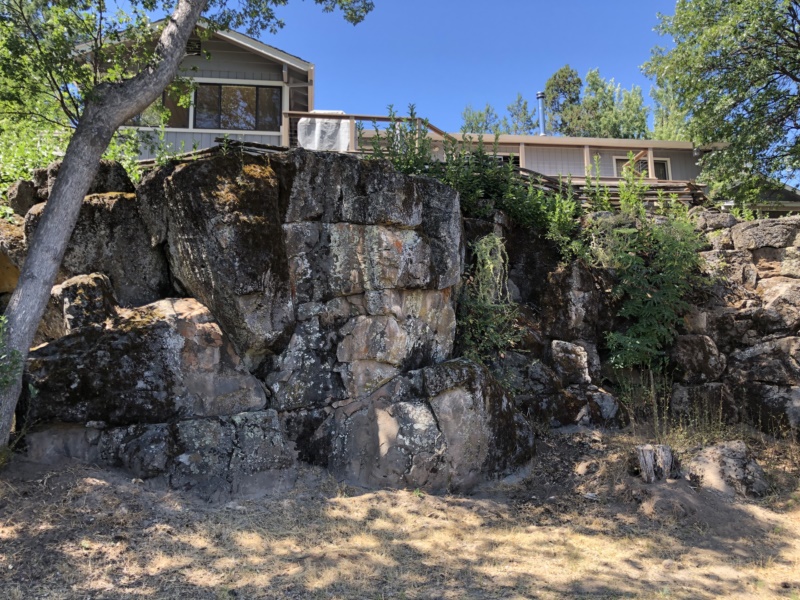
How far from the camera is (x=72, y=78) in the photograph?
7.05 meters

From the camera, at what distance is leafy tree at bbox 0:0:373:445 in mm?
5426

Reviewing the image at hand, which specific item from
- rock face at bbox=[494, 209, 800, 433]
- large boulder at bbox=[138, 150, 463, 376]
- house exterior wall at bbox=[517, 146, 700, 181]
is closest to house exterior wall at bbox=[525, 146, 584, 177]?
house exterior wall at bbox=[517, 146, 700, 181]

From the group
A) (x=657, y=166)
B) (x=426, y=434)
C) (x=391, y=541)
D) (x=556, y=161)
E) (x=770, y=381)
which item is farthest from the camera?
(x=657, y=166)

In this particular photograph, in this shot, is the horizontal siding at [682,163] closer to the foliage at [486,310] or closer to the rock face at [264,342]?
the foliage at [486,310]

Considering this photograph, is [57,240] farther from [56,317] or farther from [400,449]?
[400,449]

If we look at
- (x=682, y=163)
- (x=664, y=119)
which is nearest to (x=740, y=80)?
(x=682, y=163)

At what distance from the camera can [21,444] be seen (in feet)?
17.9

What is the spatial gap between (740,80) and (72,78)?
477 inches

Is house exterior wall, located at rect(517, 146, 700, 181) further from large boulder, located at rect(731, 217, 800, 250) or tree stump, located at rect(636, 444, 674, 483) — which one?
tree stump, located at rect(636, 444, 674, 483)

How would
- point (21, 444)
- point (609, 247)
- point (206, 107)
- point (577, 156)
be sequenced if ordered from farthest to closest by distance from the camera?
point (577, 156), point (206, 107), point (609, 247), point (21, 444)

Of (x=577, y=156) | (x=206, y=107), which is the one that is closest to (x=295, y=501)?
(x=206, y=107)

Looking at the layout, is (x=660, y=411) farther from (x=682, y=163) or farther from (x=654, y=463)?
(x=682, y=163)

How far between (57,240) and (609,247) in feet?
23.9

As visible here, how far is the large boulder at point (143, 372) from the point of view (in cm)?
560
